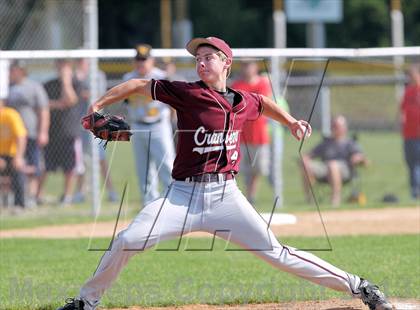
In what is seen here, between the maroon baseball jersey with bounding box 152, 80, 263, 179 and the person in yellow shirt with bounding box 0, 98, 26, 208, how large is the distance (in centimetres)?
760

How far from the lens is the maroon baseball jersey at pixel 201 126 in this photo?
6527mm

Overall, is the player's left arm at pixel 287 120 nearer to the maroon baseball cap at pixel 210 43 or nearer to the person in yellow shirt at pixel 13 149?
the maroon baseball cap at pixel 210 43

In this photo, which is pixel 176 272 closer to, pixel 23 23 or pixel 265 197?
pixel 265 197

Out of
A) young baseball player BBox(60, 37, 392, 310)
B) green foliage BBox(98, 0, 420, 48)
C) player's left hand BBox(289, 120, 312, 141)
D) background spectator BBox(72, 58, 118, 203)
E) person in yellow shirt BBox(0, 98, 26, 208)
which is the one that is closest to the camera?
young baseball player BBox(60, 37, 392, 310)

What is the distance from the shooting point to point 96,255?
33.6 ft

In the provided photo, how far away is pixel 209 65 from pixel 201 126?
0.41 m

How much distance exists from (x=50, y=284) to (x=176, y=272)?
48.9 inches

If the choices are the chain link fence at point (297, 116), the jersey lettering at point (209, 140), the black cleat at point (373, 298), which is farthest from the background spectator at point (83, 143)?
the black cleat at point (373, 298)

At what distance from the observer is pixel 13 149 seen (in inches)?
551

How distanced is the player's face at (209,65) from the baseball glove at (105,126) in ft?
2.12

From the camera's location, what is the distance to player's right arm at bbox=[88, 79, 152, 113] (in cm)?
655

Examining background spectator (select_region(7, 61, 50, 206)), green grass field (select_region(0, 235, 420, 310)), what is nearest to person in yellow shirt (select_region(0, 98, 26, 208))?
background spectator (select_region(7, 61, 50, 206))

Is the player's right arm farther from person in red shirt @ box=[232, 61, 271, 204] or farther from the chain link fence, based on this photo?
person in red shirt @ box=[232, 61, 271, 204]

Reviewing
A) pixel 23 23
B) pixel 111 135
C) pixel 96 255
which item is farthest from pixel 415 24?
pixel 111 135
